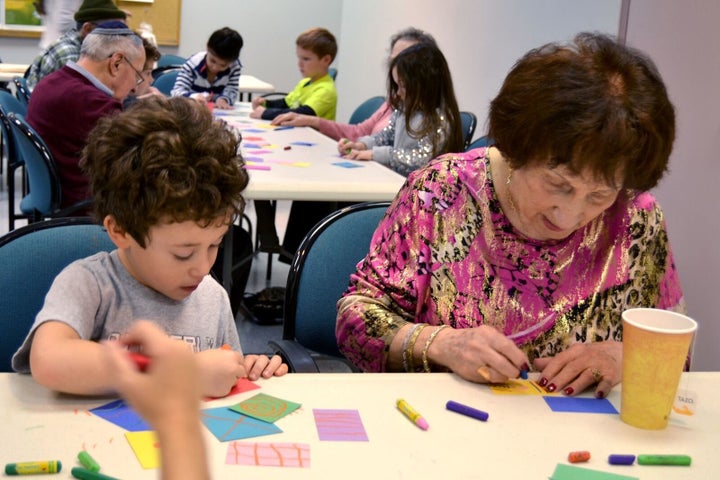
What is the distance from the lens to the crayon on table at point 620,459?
1.24 m

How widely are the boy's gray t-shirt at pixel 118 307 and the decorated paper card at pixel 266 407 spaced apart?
264 mm

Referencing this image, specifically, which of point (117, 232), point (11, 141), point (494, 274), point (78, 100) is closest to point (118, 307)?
point (117, 232)

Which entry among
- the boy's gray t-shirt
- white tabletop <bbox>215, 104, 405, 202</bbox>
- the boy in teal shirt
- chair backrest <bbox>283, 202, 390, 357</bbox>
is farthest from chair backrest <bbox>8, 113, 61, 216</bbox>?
the boy in teal shirt

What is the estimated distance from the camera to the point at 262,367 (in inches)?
55.9

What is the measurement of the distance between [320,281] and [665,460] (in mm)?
931

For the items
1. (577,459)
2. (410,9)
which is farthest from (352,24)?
(577,459)

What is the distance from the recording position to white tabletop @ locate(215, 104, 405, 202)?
3.04 meters

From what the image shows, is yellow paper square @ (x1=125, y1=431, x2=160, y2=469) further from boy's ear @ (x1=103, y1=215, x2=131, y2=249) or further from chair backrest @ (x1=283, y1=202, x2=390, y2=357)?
chair backrest @ (x1=283, y1=202, x2=390, y2=357)

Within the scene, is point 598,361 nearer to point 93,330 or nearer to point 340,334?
point 340,334

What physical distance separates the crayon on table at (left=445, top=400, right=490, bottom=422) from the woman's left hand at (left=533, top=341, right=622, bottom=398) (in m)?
0.20

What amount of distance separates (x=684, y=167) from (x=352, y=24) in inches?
197

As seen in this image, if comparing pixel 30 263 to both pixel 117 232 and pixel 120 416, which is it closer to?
pixel 117 232

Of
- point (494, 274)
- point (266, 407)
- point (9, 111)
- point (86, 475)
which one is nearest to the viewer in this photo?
point (86, 475)

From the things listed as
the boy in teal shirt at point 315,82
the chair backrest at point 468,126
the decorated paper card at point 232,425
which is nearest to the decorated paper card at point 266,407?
the decorated paper card at point 232,425
